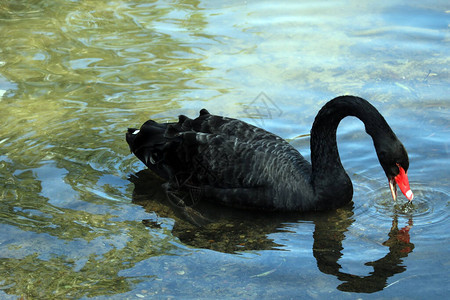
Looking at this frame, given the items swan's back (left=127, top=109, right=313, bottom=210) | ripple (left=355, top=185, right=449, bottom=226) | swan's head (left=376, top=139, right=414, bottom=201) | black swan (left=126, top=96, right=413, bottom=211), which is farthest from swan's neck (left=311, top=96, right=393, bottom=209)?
swan's head (left=376, top=139, right=414, bottom=201)

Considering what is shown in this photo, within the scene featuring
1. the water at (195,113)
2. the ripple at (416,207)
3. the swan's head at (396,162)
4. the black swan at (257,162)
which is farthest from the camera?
the black swan at (257,162)

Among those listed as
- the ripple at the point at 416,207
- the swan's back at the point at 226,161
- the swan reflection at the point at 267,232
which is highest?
the swan's back at the point at 226,161

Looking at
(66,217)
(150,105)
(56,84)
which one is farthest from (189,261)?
(56,84)

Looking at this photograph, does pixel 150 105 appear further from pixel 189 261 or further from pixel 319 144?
pixel 189 261

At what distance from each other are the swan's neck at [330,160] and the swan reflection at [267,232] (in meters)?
0.14

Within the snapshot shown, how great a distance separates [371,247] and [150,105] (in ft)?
11.0

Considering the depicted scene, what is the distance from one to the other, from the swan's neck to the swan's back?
112 mm

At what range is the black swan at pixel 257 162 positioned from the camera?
5.89 metres

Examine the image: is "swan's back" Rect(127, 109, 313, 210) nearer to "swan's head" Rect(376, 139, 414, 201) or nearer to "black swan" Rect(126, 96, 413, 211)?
"black swan" Rect(126, 96, 413, 211)

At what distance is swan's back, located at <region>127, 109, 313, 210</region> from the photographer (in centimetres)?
598

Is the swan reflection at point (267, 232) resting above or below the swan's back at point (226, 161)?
below

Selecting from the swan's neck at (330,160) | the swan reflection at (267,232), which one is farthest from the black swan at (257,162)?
the swan reflection at (267,232)

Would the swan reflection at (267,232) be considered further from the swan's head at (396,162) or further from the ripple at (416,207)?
the swan's head at (396,162)

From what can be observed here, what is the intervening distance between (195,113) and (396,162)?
2.69 meters
